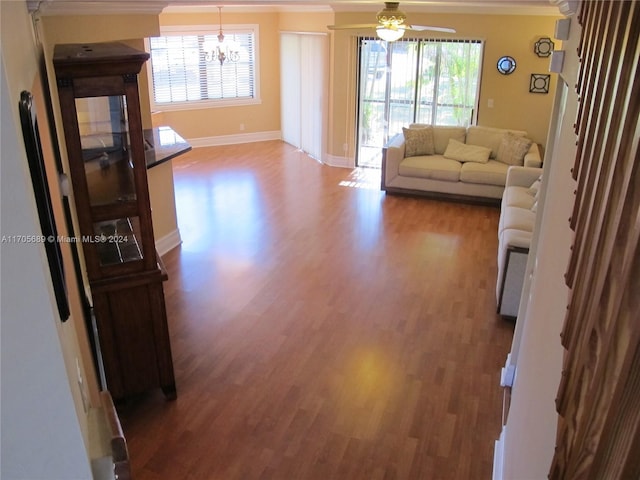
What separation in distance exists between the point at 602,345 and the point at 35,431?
46.5 inches

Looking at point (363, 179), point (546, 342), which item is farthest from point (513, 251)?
point (363, 179)

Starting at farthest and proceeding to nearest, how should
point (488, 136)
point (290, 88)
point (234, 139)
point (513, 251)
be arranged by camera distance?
point (234, 139) < point (290, 88) < point (488, 136) < point (513, 251)

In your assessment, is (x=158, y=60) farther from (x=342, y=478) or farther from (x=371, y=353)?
(x=342, y=478)

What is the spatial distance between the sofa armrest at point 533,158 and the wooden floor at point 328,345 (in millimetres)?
739

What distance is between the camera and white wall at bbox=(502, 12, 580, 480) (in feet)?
5.85

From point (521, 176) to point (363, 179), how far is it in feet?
8.39

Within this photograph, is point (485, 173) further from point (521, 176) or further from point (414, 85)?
point (414, 85)

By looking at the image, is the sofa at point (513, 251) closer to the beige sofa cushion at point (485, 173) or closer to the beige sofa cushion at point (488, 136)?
the beige sofa cushion at point (485, 173)

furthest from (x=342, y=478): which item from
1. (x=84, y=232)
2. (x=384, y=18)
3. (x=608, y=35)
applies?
(x=384, y=18)

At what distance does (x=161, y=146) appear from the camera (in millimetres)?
5781

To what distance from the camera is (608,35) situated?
3.96ft

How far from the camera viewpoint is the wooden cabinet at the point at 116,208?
3.04m

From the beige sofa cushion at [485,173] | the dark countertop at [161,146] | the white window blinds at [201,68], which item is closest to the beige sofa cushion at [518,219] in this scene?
the beige sofa cushion at [485,173]

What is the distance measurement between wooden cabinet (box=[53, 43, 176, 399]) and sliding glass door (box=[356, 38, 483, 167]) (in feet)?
18.6
